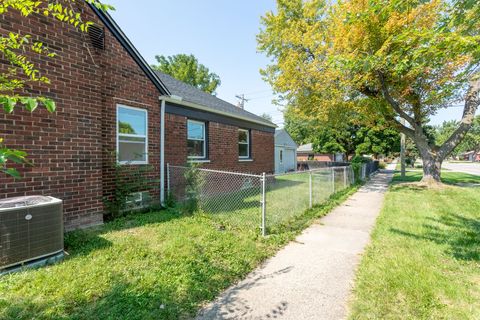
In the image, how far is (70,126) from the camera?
4.78 m

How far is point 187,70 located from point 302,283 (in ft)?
102

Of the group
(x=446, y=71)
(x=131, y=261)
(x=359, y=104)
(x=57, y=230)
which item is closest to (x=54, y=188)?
(x=57, y=230)

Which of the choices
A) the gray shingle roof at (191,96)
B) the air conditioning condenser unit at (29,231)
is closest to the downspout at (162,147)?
the gray shingle roof at (191,96)

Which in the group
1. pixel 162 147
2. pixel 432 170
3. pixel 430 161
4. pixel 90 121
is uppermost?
pixel 90 121

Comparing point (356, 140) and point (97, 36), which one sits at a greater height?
point (97, 36)

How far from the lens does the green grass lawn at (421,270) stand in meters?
2.65

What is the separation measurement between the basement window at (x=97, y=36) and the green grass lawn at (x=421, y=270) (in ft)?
22.6

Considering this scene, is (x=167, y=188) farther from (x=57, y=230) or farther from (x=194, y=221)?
(x=57, y=230)

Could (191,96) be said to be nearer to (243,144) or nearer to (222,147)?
(222,147)

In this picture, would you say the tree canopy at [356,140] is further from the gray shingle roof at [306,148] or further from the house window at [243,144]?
the house window at [243,144]

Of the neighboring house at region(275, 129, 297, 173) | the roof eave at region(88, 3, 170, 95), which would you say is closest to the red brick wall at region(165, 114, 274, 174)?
the roof eave at region(88, 3, 170, 95)

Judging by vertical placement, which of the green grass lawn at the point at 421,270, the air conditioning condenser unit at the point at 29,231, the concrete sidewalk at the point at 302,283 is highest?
the air conditioning condenser unit at the point at 29,231

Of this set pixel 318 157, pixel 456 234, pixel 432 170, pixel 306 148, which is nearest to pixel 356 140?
pixel 318 157

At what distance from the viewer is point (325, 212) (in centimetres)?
715
